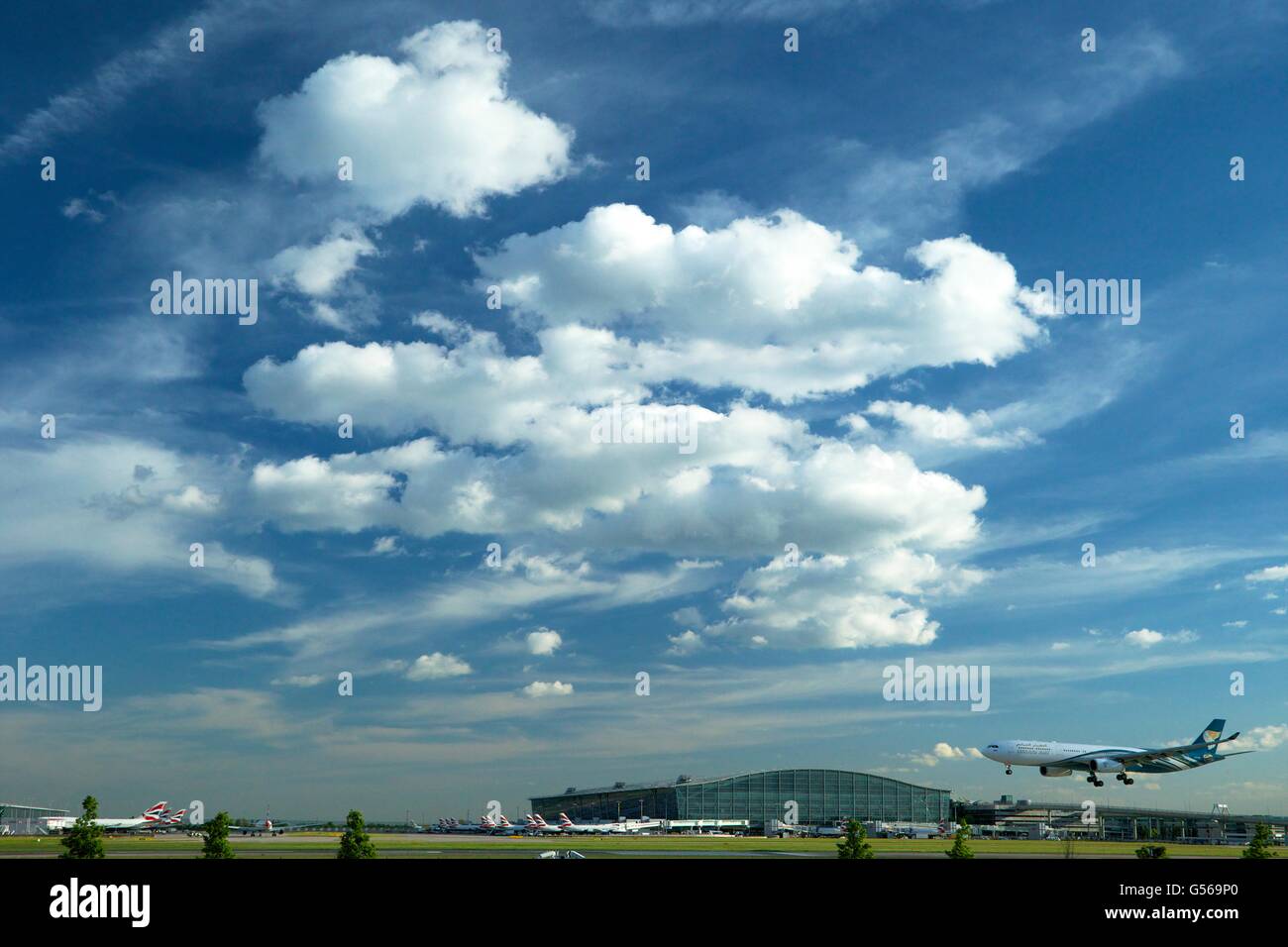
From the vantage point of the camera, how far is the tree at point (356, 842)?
289ft

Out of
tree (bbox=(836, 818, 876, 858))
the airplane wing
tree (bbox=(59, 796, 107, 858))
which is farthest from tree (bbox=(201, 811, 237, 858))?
the airplane wing

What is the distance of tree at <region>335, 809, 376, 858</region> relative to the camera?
289 ft

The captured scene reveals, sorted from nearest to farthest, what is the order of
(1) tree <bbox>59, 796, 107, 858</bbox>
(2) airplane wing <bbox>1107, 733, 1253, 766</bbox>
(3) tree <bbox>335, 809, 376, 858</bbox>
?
1. (1) tree <bbox>59, 796, 107, 858</bbox>
2. (3) tree <bbox>335, 809, 376, 858</bbox>
3. (2) airplane wing <bbox>1107, 733, 1253, 766</bbox>

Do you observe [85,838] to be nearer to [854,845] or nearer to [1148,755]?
[854,845]

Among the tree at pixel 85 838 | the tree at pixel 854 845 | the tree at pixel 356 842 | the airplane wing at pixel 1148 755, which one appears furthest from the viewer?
the airplane wing at pixel 1148 755

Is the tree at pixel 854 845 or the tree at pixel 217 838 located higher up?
the tree at pixel 217 838

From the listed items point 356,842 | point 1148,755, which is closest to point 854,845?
point 356,842

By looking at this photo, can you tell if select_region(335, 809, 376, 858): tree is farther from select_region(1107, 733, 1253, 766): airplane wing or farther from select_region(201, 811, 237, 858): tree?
select_region(1107, 733, 1253, 766): airplane wing

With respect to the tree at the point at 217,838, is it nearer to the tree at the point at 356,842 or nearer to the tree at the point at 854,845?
the tree at the point at 356,842

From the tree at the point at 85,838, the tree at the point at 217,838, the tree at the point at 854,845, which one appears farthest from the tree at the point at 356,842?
the tree at the point at 854,845
